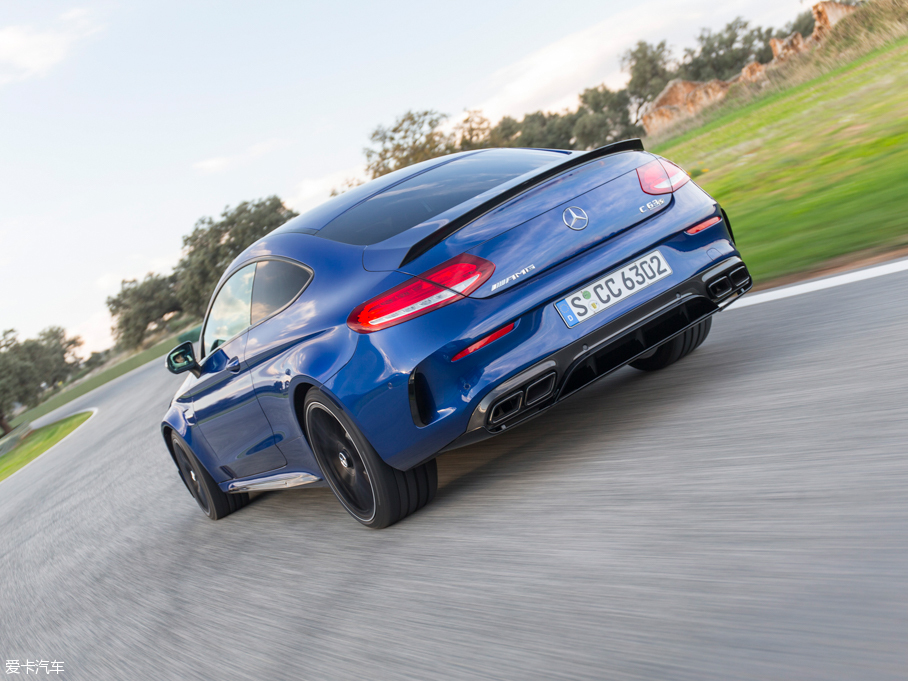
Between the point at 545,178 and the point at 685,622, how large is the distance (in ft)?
6.88

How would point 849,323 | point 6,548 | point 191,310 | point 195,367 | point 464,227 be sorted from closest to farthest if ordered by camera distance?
1. point 464,227
2. point 849,323
3. point 195,367
4. point 6,548
5. point 191,310

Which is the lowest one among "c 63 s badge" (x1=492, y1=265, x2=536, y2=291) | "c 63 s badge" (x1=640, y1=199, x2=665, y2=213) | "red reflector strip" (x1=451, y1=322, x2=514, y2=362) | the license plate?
the license plate

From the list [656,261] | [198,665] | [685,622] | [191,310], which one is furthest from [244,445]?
[191,310]

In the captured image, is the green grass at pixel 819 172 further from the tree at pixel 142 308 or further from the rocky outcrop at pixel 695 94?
the tree at pixel 142 308

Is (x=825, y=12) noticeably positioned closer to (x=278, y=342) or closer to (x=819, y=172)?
(x=819, y=172)

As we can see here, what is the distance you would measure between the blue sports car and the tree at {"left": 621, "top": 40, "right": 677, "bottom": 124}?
6889 centimetres

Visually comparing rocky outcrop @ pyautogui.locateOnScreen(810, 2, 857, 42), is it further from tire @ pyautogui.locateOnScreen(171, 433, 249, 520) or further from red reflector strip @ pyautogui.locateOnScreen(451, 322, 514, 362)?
red reflector strip @ pyautogui.locateOnScreen(451, 322, 514, 362)

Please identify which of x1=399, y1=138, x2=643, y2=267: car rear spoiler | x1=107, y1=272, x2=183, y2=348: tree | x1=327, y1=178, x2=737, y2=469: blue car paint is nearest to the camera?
x1=327, y1=178, x2=737, y2=469: blue car paint

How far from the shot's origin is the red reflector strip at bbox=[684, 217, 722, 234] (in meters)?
3.93

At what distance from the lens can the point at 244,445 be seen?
502 cm

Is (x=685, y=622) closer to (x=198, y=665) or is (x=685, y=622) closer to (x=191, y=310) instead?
(x=198, y=665)

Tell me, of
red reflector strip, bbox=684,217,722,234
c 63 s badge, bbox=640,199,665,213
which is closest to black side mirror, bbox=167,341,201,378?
c 63 s badge, bbox=640,199,665,213

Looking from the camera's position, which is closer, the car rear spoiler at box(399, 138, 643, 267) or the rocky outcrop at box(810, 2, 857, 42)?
the car rear spoiler at box(399, 138, 643, 267)

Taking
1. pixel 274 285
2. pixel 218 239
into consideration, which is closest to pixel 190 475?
pixel 274 285
